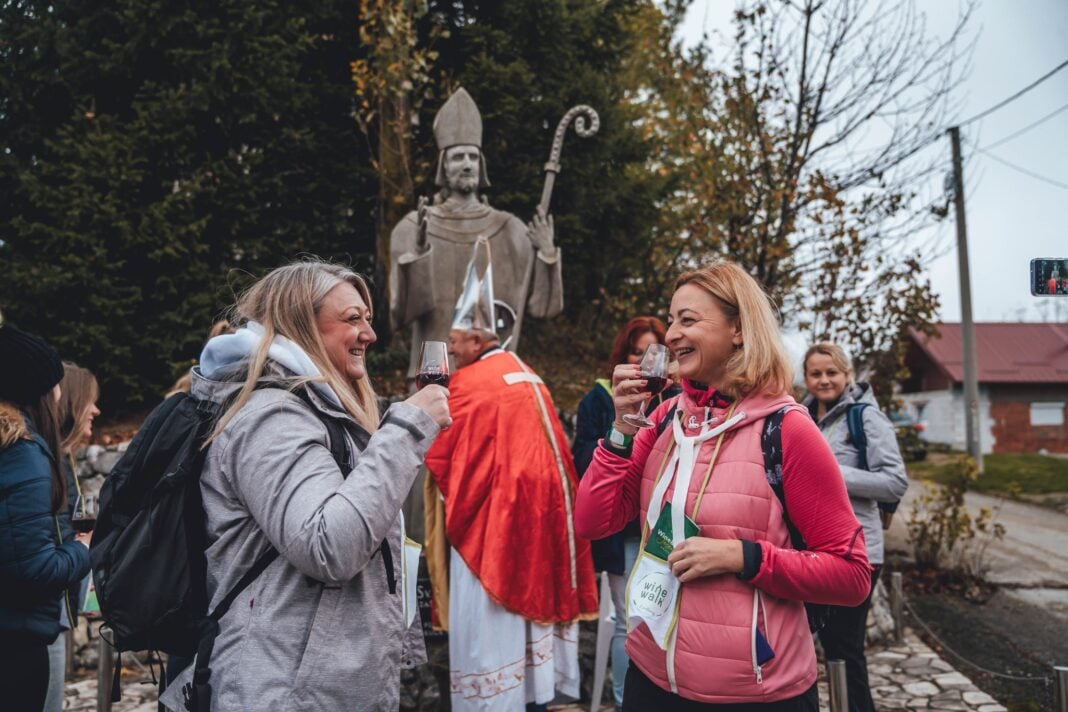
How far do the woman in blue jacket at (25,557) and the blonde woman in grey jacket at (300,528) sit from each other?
2.67 feet

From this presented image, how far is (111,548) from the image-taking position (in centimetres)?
178

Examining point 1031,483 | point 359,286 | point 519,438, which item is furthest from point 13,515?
point 1031,483

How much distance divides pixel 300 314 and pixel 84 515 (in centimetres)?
161

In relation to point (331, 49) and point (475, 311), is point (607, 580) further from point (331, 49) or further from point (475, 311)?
point (331, 49)

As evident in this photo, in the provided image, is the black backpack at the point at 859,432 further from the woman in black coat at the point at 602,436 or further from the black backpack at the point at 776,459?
the black backpack at the point at 776,459

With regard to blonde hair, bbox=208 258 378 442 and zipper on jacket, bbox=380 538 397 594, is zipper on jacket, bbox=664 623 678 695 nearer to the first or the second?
zipper on jacket, bbox=380 538 397 594

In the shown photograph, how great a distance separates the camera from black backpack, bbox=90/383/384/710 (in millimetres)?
1702

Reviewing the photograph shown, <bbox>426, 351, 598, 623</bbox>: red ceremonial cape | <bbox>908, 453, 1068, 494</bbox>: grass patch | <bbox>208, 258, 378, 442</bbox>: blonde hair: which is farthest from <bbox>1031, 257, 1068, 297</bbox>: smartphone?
<bbox>908, 453, 1068, 494</bbox>: grass patch

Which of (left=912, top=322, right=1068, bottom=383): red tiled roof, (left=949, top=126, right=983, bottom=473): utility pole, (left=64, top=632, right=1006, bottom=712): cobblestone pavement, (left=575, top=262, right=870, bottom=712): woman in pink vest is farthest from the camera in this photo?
(left=949, top=126, right=983, bottom=473): utility pole

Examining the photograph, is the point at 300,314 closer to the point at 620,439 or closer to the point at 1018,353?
the point at 620,439

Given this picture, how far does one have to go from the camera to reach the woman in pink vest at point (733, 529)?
6.26 feet

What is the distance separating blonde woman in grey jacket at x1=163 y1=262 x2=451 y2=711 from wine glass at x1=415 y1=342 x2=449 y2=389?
0.56 feet

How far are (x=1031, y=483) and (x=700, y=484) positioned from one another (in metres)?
16.4

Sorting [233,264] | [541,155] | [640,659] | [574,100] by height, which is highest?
[574,100]
